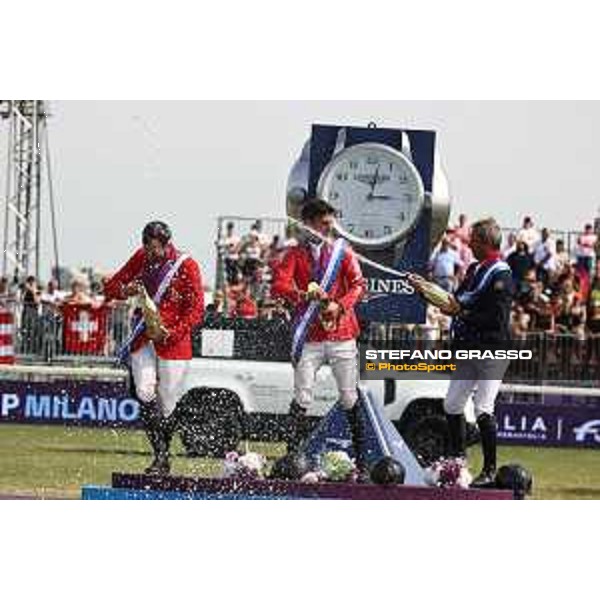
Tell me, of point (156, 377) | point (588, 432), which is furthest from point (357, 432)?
point (588, 432)

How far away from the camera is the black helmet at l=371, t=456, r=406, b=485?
416 inches

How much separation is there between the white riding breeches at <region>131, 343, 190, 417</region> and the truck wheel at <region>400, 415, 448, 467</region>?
45.7 inches

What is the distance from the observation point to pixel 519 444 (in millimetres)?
12531

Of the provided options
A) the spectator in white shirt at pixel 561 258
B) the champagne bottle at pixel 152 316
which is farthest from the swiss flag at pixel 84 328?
the spectator in white shirt at pixel 561 258

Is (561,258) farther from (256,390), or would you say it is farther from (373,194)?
(256,390)

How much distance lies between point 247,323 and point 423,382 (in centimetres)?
93

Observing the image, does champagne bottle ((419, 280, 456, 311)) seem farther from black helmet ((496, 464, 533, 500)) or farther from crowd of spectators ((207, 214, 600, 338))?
black helmet ((496, 464, 533, 500))

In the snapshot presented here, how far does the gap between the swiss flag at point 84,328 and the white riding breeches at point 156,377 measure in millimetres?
348
